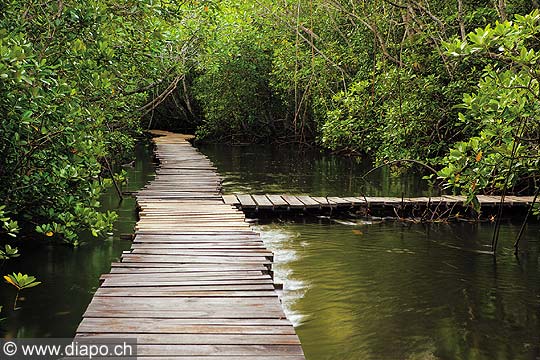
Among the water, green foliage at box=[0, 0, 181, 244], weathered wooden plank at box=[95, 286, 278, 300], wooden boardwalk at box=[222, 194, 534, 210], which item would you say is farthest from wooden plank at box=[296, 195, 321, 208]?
weathered wooden plank at box=[95, 286, 278, 300]

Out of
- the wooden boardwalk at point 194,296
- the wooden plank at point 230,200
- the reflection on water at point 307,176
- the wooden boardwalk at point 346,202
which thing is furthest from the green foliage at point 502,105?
the reflection on water at point 307,176

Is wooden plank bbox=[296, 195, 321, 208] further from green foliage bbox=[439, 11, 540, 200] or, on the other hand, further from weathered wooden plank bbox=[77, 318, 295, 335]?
weathered wooden plank bbox=[77, 318, 295, 335]

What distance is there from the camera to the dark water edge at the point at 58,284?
5.43m

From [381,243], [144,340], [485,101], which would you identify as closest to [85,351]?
[144,340]

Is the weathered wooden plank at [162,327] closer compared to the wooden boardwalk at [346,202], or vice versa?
the weathered wooden plank at [162,327]

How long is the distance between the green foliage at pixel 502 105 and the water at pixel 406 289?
3.45ft

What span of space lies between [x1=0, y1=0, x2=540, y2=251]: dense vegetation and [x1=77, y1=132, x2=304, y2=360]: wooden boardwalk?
897mm

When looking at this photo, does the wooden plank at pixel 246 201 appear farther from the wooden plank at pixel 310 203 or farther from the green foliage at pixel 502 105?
the green foliage at pixel 502 105

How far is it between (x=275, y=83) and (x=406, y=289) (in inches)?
640

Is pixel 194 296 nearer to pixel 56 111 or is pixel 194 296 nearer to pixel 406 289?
pixel 56 111

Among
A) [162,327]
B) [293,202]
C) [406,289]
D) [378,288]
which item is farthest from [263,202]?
[162,327]

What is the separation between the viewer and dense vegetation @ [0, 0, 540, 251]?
18.7ft

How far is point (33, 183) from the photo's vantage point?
6.11 meters

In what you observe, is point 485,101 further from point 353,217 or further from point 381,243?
point 353,217
